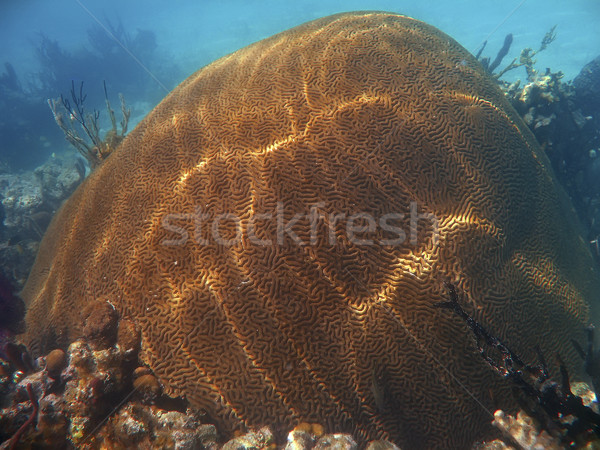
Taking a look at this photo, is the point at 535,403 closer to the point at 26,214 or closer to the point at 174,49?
the point at 26,214

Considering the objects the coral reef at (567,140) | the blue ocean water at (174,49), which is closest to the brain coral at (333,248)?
the coral reef at (567,140)

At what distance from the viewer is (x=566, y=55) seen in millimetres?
25438

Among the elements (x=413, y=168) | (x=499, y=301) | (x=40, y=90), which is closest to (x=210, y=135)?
(x=413, y=168)

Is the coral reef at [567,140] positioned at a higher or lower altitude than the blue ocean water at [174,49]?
lower

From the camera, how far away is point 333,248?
2604 millimetres

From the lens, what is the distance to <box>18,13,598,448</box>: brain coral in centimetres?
246

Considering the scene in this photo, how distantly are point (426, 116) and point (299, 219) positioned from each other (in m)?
1.81

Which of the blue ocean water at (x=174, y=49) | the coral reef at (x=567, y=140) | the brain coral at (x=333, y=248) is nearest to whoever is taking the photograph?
the brain coral at (x=333, y=248)

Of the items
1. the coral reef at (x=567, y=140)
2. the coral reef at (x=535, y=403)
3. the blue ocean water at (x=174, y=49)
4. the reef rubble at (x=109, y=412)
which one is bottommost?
the coral reef at (x=535, y=403)

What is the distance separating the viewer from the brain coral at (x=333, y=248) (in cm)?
246

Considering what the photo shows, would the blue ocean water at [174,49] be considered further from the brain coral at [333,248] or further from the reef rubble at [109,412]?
the reef rubble at [109,412]

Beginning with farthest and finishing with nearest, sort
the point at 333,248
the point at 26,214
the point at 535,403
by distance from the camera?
1. the point at 26,214
2. the point at 333,248
3. the point at 535,403

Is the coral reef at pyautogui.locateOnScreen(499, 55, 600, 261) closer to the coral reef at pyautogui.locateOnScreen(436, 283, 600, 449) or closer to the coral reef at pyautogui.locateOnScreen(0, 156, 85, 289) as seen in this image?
the coral reef at pyautogui.locateOnScreen(436, 283, 600, 449)

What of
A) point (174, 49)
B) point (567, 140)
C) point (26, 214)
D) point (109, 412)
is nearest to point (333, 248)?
point (109, 412)
